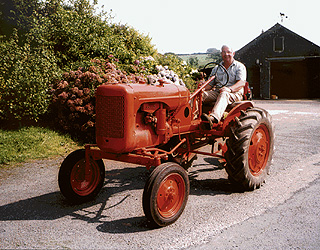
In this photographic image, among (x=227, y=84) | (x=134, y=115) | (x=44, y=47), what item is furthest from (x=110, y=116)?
(x=44, y=47)

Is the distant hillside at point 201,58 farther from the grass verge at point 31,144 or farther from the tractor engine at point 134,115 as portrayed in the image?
the tractor engine at point 134,115

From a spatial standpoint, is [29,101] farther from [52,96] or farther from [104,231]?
[104,231]

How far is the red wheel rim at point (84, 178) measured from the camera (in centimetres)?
446

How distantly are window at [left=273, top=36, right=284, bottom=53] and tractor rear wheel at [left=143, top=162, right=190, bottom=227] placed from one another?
29113mm

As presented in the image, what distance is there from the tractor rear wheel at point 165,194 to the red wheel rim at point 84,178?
1.15m

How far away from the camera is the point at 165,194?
3.89 meters

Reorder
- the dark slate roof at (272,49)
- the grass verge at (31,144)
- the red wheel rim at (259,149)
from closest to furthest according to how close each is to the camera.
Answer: the red wheel rim at (259,149), the grass verge at (31,144), the dark slate roof at (272,49)

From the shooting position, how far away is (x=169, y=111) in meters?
4.60

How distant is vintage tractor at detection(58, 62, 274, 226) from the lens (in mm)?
3943

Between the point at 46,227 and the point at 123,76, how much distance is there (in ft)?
17.6

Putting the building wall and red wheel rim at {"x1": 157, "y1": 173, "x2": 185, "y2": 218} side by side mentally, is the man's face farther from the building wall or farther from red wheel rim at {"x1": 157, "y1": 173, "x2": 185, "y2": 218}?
the building wall

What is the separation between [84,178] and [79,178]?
67 mm

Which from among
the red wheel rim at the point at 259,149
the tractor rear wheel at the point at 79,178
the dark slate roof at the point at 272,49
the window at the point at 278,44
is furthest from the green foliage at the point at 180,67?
the window at the point at 278,44

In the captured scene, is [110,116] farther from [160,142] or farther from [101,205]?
[101,205]
